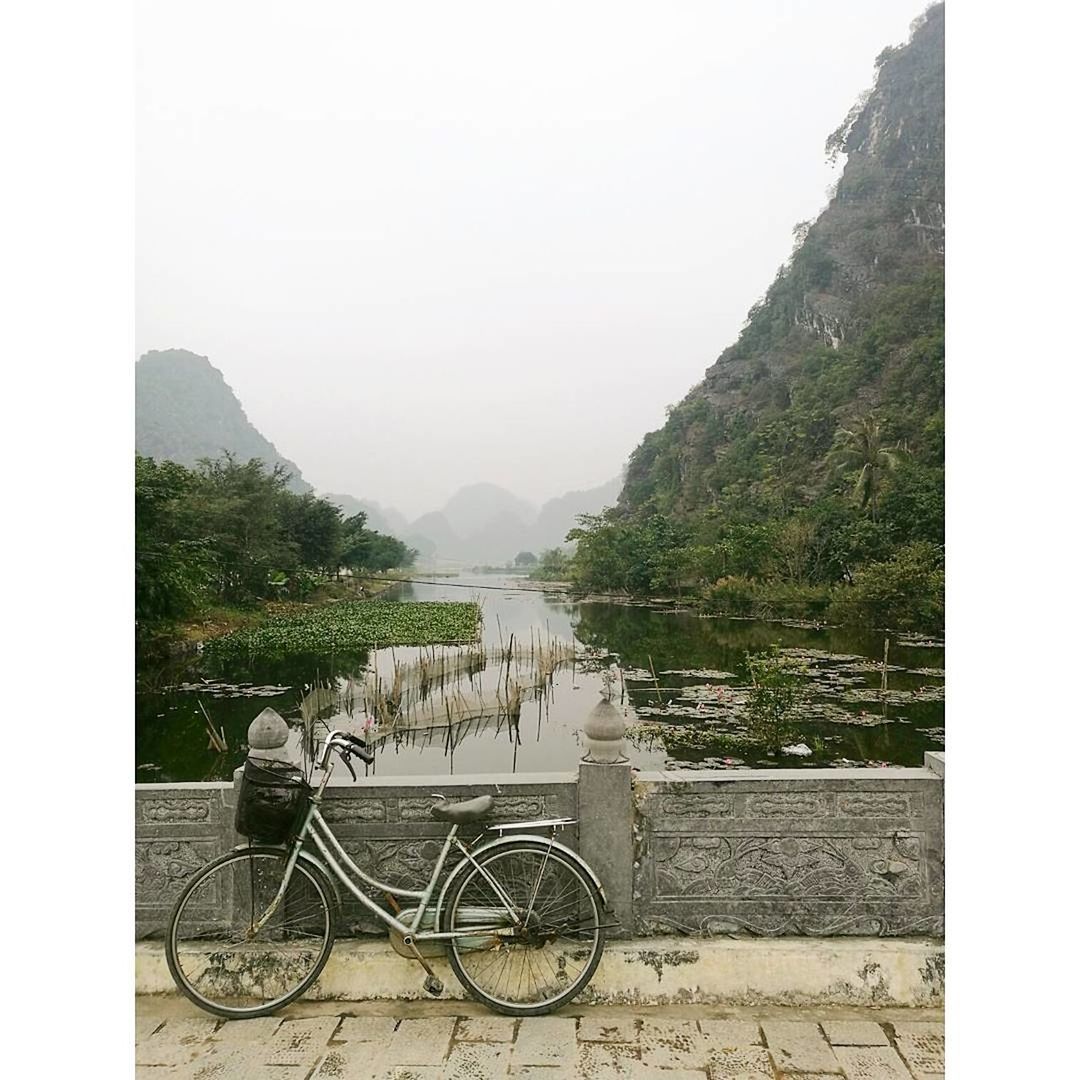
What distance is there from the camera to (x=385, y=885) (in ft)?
6.52

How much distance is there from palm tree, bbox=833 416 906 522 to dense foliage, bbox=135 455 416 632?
8.30 metres

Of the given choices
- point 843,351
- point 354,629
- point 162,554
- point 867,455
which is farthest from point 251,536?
point 843,351

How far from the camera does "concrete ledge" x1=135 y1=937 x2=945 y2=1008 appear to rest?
1.95 m

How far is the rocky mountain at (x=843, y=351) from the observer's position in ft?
48.8

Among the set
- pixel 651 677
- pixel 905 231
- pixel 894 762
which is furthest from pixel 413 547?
pixel 905 231

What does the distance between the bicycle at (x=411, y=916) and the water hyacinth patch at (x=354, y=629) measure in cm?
812

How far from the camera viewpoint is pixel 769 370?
17.6m

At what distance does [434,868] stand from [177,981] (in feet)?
2.19

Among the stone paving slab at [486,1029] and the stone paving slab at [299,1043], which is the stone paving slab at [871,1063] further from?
the stone paving slab at [299,1043]

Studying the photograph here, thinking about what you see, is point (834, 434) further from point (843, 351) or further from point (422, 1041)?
point (422, 1041)

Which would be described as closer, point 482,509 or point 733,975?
point 733,975

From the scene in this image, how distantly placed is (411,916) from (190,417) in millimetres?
11682

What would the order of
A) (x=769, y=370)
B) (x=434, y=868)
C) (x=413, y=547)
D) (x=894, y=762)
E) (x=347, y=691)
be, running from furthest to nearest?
(x=769, y=370), (x=413, y=547), (x=347, y=691), (x=894, y=762), (x=434, y=868)
